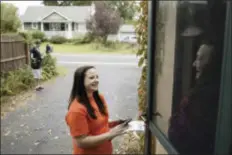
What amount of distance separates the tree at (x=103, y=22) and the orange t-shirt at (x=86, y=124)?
28.2 m

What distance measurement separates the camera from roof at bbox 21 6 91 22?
40.6 metres

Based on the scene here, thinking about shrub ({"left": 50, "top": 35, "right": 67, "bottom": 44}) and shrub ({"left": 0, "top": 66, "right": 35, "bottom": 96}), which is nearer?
shrub ({"left": 0, "top": 66, "right": 35, "bottom": 96})

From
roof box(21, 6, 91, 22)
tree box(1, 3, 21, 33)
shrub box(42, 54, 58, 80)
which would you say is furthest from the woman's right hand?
roof box(21, 6, 91, 22)

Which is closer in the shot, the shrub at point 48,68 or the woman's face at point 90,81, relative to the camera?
the woman's face at point 90,81

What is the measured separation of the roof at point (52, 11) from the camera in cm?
4062

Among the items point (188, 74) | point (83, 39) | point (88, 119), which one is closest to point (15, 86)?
point (88, 119)

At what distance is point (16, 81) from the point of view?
10031 millimetres

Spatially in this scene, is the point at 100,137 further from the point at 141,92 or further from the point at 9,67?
the point at 9,67

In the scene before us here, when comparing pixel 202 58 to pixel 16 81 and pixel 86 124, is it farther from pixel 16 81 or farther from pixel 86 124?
pixel 16 81

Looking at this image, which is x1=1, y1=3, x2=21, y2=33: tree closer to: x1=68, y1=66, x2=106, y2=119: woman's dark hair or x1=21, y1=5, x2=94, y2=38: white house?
x1=68, y1=66, x2=106, y2=119: woman's dark hair

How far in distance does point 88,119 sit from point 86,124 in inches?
2.3

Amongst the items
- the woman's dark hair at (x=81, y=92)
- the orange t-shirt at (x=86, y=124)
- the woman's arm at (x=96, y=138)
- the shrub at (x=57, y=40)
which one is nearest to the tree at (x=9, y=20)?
the woman's dark hair at (x=81, y=92)

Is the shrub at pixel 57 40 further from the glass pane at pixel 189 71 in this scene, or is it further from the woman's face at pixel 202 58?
the woman's face at pixel 202 58

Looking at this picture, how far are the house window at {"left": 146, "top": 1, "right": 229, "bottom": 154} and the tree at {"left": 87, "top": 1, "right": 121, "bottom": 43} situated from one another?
94.0 feet
